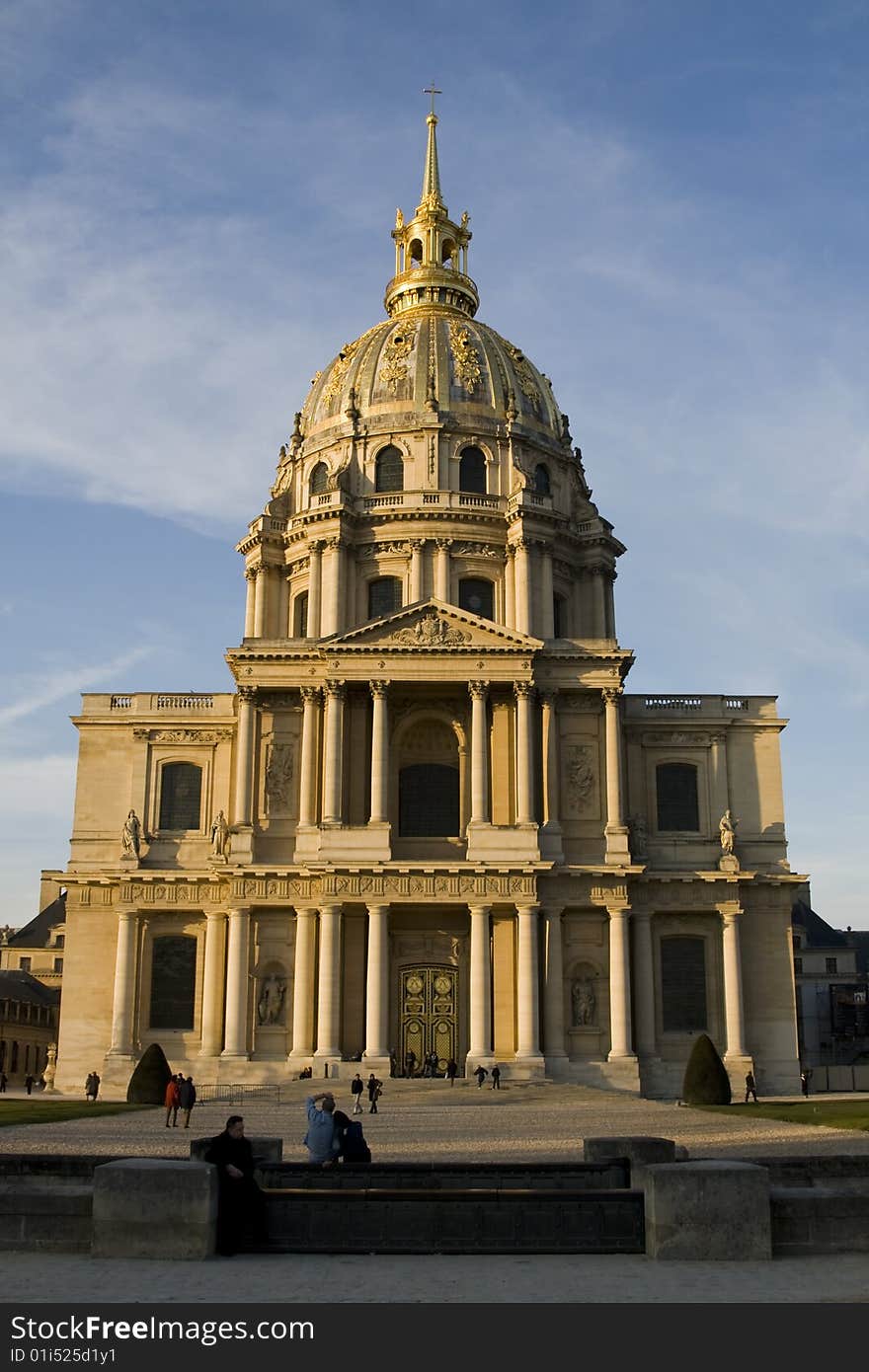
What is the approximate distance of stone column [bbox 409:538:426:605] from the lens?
6725 centimetres

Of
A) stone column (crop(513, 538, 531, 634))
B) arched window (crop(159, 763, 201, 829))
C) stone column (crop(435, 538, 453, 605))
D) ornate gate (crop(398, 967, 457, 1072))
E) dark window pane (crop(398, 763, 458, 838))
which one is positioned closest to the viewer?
ornate gate (crop(398, 967, 457, 1072))

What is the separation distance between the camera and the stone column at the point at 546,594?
220 ft

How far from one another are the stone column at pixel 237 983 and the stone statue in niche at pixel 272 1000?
629 millimetres

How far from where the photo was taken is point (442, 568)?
6769 cm

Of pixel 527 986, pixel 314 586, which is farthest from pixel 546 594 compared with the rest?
pixel 527 986

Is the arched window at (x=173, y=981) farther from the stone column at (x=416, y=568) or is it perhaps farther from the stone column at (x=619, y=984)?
the stone column at (x=416, y=568)

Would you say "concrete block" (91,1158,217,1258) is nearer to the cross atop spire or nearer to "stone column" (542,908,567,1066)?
"stone column" (542,908,567,1066)

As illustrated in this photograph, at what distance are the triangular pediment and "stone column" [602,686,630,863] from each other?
3802 millimetres

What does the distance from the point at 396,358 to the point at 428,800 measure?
84.8ft

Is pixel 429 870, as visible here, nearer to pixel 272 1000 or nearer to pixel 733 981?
pixel 272 1000

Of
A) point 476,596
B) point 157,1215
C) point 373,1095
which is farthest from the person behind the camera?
point 476,596

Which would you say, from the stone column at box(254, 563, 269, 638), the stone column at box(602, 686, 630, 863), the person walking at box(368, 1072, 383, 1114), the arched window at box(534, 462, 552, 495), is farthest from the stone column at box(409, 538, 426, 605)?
the person walking at box(368, 1072, 383, 1114)

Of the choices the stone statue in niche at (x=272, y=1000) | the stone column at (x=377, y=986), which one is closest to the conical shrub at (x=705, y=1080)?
the stone column at (x=377, y=986)
